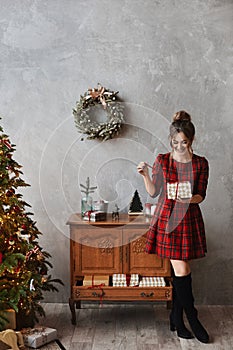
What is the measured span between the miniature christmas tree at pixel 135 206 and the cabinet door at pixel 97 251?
0.29 meters

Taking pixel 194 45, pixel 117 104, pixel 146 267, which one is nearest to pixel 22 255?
pixel 146 267

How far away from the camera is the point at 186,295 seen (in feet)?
11.2

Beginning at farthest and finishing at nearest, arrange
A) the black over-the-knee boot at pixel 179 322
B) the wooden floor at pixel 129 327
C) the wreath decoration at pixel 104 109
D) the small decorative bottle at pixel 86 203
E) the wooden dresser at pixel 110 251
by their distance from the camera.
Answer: the wreath decoration at pixel 104 109
the small decorative bottle at pixel 86 203
the wooden dresser at pixel 110 251
the black over-the-knee boot at pixel 179 322
the wooden floor at pixel 129 327

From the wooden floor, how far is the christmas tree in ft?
1.25

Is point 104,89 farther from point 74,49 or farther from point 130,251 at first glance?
point 130,251

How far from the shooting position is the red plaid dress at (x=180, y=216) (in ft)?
11.2

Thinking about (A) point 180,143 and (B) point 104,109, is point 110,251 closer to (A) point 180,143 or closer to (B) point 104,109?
(A) point 180,143

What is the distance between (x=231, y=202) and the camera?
4.14 m

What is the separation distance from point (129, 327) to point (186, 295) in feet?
1.75

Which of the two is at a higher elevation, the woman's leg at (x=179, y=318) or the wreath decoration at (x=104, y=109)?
the wreath decoration at (x=104, y=109)

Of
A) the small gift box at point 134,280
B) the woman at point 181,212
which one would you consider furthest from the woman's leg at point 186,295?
the small gift box at point 134,280

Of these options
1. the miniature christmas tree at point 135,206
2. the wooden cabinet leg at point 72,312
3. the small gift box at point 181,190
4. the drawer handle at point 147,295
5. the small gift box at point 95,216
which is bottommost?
the wooden cabinet leg at point 72,312

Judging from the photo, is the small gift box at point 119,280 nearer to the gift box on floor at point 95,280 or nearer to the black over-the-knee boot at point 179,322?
the gift box on floor at point 95,280

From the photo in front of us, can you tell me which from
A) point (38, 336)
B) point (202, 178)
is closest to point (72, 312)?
point (38, 336)
